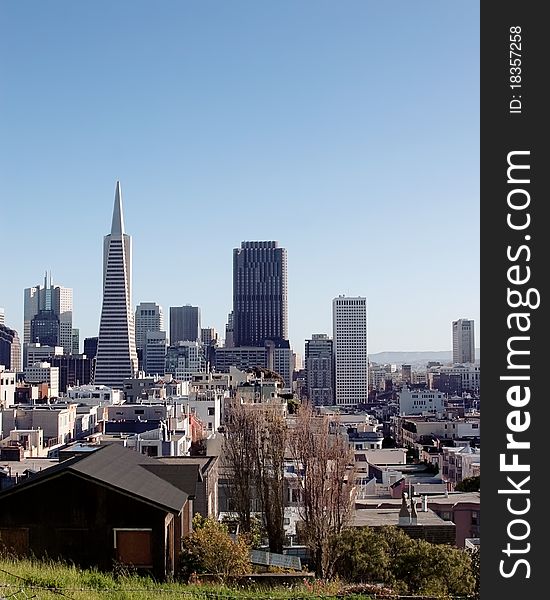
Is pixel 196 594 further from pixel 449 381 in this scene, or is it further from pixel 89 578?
pixel 449 381

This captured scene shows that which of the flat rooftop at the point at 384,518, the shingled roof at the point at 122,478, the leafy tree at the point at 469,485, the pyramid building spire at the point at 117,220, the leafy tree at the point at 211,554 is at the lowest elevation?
the leafy tree at the point at 469,485

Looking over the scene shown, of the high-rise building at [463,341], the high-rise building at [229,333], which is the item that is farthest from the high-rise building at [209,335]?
the high-rise building at [463,341]

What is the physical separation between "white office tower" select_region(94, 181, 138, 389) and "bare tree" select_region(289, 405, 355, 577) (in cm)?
7637

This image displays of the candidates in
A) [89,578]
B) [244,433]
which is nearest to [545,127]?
[89,578]

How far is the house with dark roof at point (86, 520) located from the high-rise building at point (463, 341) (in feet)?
461

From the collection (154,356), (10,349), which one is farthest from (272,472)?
(154,356)

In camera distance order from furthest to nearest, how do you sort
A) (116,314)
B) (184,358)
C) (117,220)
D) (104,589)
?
(184,358), (116,314), (117,220), (104,589)

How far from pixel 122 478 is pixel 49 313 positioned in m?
156

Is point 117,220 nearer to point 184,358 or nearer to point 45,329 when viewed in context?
point 184,358

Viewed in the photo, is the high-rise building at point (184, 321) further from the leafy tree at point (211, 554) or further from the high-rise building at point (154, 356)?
the leafy tree at point (211, 554)

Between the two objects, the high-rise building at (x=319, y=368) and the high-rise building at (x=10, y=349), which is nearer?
the high-rise building at (x=10, y=349)

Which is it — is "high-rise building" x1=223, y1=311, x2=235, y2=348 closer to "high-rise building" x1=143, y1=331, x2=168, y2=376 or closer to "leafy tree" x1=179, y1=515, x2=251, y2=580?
"high-rise building" x1=143, y1=331, x2=168, y2=376

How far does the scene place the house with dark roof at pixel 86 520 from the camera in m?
9.21

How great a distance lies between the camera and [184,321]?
17550 centimetres
